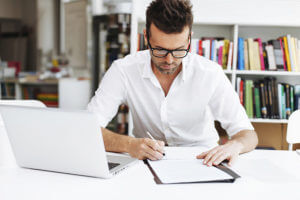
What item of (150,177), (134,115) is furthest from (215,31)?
(150,177)

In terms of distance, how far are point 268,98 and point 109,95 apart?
1.56 m

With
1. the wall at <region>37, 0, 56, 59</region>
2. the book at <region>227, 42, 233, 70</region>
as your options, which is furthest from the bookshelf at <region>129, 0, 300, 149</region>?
the wall at <region>37, 0, 56, 59</region>

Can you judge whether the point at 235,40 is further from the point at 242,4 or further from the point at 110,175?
the point at 110,175

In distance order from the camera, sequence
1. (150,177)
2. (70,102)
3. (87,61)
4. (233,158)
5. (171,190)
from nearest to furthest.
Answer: (171,190)
(150,177)
(233,158)
(70,102)
(87,61)

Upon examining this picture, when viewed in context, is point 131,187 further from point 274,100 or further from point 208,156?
point 274,100

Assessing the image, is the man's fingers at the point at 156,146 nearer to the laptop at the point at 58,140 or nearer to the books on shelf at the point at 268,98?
the laptop at the point at 58,140

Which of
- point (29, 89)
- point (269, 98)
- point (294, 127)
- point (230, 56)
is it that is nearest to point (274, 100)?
point (269, 98)

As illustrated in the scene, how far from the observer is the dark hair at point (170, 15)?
4.66ft

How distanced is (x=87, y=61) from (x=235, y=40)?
10.5ft

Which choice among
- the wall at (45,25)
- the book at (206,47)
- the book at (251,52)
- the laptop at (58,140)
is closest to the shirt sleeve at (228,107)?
the laptop at (58,140)

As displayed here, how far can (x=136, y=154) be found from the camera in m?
1.22

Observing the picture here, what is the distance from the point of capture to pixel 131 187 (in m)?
0.95

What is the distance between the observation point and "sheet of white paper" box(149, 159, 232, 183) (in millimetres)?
993

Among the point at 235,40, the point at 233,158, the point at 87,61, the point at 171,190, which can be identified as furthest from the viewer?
the point at 87,61
